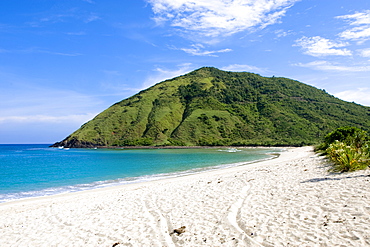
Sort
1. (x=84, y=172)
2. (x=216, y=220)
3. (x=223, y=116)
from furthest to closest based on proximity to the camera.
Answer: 1. (x=223, y=116)
2. (x=84, y=172)
3. (x=216, y=220)

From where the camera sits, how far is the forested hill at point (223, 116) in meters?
129

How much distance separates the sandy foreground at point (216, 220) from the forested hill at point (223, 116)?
359 ft

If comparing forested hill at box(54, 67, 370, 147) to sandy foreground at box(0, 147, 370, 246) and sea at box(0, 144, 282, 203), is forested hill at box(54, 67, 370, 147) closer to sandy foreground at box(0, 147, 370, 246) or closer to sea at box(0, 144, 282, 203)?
sea at box(0, 144, 282, 203)

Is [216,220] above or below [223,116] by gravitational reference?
below

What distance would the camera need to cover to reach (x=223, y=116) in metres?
147

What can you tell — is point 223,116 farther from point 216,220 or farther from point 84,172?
point 216,220

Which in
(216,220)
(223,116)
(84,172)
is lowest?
(84,172)

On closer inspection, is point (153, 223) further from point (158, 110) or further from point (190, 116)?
point (158, 110)

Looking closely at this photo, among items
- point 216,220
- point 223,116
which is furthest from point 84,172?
point 223,116

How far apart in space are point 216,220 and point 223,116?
5574 inches

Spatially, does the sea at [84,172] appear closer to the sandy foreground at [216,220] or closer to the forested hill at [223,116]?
the sandy foreground at [216,220]

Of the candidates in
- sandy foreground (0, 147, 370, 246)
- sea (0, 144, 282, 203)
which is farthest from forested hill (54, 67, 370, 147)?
sandy foreground (0, 147, 370, 246)

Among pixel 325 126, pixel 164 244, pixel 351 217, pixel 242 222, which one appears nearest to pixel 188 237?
pixel 164 244

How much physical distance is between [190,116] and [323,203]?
457 feet
